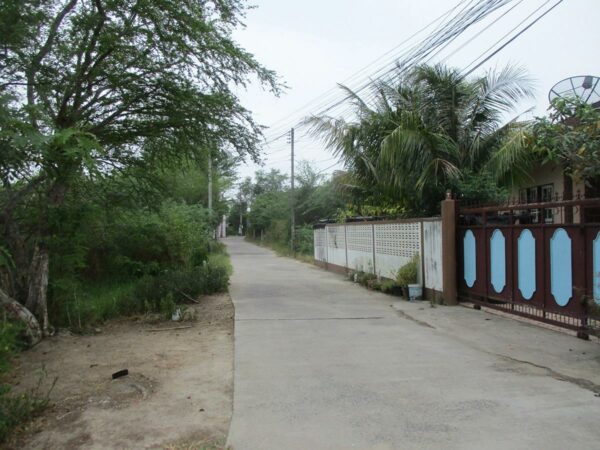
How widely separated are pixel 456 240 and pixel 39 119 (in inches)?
289

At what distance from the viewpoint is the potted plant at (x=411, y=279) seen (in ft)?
34.7

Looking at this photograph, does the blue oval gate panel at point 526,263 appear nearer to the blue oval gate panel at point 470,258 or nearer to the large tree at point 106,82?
the blue oval gate panel at point 470,258

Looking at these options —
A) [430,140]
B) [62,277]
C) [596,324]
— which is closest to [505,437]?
[596,324]

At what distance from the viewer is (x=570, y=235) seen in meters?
6.72

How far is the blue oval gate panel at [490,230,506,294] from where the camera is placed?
26.9 feet

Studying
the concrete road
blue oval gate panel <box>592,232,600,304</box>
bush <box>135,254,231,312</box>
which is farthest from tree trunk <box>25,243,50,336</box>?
blue oval gate panel <box>592,232,600,304</box>

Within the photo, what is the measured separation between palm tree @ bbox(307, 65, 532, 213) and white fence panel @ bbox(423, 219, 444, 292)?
4.08ft

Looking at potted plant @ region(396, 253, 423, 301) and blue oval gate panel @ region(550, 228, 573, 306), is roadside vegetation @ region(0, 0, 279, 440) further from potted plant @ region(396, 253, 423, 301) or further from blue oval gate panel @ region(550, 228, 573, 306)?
blue oval gate panel @ region(550, 228, 573, 306)

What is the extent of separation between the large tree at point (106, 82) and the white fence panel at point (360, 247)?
580cm

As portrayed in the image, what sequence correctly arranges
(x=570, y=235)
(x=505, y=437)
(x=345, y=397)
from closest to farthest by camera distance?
(x=505, y=437), (x=345, y=397), (x=570, y=235)

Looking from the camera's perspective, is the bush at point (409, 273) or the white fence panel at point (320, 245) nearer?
the bush at point (409, 273)

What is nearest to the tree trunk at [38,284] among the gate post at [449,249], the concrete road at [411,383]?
the concrete road at [411,383]

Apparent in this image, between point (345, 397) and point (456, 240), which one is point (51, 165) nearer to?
point (345, 397)

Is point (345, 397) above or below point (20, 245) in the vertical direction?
below
